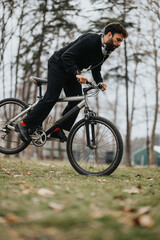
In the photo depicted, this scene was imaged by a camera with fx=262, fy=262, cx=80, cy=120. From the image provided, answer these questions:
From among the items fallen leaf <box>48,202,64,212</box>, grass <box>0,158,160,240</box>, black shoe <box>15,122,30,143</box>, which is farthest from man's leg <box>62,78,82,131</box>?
fallen leaf <box>48,202,64,212</box>

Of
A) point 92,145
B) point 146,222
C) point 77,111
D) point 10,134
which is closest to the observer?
point 146,222

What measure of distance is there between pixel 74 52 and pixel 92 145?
132cm

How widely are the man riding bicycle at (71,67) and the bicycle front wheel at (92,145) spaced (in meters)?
0.27

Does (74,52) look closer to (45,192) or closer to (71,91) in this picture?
(71,91)

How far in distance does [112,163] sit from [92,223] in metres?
2.11

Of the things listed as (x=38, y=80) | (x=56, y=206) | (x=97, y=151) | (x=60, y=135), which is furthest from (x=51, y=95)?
(x=56, y=206)

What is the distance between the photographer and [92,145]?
374 cm

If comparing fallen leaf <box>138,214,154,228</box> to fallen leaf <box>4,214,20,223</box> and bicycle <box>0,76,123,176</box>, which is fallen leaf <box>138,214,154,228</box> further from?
bicycle <box>0,76,123,176</box>

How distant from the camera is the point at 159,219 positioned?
5.24 feet

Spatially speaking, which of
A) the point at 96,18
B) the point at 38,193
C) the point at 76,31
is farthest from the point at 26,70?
the point at 38,193

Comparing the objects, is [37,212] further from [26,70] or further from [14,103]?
[26,70]

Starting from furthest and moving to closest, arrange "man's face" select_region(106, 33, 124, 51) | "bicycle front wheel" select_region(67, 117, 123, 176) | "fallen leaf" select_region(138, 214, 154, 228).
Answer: "bicycle front wheel" select_region(67, 117, 123, 176)
"man's face" select_region(106, 33, 124, 51)
"fallen leaf" select_region(138, 214, 154, 228)

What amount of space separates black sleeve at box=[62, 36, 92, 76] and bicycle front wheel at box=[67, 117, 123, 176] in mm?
761

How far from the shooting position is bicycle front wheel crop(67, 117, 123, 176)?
367 cm
